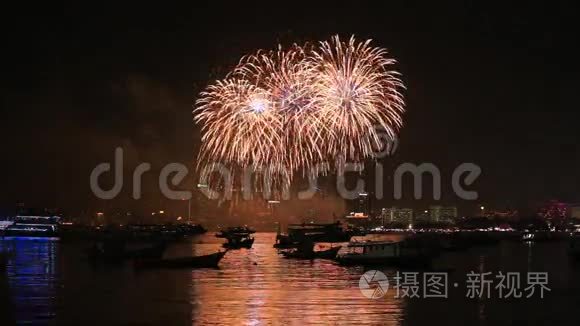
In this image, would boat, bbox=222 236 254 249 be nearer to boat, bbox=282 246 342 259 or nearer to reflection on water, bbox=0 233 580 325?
boat, bbox=282 246 342 259

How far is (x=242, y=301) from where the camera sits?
31.4 metres

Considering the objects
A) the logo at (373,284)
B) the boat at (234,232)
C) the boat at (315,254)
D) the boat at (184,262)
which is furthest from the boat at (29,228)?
the logo at (373,284)

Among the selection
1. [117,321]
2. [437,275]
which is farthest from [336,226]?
[117,321]

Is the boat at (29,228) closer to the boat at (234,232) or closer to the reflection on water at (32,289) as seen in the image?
the boat at (234,232)

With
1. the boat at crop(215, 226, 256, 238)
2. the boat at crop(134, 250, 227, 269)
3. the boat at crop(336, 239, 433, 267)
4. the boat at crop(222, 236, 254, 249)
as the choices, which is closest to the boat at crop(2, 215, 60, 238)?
the boat at crop(215, 226, 256, 238)

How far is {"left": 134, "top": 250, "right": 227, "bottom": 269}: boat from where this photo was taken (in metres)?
50.6

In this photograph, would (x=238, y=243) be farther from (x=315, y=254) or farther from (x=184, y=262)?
(x=184, y=262)

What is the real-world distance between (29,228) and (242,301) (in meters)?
116

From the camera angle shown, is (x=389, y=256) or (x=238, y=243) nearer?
(x=389, y=256)

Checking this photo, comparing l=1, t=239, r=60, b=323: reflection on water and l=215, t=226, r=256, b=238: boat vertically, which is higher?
l=1, t=239, r=60, b=323: reflection on water

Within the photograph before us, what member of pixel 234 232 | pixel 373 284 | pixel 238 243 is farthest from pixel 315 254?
pixel 234 232

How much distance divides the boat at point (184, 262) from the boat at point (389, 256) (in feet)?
29.5

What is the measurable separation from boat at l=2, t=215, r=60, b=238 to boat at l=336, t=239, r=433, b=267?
313 ft

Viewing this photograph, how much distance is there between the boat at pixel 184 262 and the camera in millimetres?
50562
